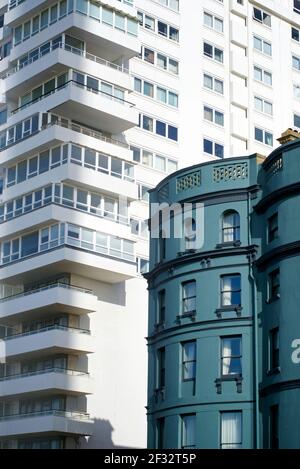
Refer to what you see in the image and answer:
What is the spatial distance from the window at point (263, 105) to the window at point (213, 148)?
618cm

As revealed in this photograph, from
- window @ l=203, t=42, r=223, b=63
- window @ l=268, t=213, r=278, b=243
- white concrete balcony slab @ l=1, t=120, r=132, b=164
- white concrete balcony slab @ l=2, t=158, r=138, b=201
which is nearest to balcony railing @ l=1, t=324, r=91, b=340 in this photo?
white concrete balcony slab @ l=2, t=158, r=138, b=201

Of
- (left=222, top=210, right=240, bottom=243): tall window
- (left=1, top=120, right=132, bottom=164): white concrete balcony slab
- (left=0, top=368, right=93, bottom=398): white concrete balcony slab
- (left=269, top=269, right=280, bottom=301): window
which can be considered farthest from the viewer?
(left=1, top=120, right=132, bottom=164): white concrete balcony slab

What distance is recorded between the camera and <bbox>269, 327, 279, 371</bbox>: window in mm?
44062

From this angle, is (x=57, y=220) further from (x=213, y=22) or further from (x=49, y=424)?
(x=213, y=22)

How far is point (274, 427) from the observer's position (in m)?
43.2

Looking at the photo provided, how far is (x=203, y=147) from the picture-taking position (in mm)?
76875

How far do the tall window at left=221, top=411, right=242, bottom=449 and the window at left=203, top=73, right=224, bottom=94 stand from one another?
1546 inches

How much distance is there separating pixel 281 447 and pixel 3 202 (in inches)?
1356

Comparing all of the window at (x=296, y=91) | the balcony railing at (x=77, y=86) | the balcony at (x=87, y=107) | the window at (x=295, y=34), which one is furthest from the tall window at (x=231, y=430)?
the window at (x=295, y=34)

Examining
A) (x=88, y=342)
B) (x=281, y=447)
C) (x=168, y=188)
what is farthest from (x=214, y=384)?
(x=88, y=342)

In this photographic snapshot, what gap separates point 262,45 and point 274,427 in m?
47.9

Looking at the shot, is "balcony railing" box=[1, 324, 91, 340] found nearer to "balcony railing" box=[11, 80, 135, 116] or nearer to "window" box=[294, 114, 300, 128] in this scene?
"balcony railing" box=[11, 80, 135, 116]

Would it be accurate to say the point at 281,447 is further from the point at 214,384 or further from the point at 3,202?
the point at 3,202

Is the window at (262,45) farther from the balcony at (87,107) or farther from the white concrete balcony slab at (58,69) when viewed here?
the balcony at (87,107)
